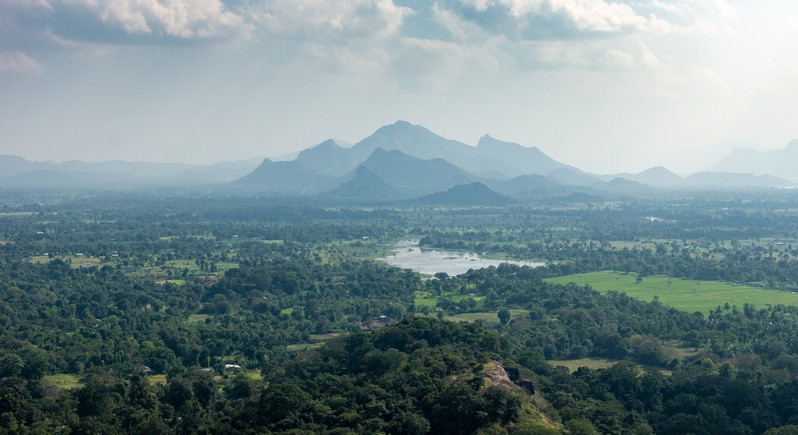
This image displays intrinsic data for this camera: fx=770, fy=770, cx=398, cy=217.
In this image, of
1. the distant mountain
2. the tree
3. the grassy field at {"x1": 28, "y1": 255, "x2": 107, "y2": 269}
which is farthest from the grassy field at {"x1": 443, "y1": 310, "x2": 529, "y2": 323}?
the distant mountain

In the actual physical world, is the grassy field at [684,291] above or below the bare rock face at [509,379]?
below

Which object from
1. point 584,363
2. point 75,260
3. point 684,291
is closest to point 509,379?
point 584,363

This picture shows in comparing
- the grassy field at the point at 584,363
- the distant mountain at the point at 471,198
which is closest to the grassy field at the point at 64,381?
the grassy field at the point at 584,363

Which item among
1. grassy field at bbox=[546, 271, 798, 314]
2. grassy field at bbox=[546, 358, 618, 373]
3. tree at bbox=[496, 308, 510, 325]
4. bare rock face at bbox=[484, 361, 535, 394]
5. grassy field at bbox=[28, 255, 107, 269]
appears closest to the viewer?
bare rock face at bbox=[484, 361, 535, 394]

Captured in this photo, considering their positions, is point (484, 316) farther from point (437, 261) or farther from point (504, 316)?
point (437, 261)

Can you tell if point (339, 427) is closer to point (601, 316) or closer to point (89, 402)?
point (89, 402)

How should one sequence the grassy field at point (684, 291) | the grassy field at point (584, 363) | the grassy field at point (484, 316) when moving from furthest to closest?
the grassy field at point (684, 291)
the grassy field at point (484, 316)
the grassy field at point (584, 363)

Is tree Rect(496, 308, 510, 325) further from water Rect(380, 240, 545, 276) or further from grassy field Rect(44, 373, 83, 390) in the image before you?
grassy field Rect(44, 373, 83, 390)

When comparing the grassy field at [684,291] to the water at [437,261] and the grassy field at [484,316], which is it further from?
the grassy field at [484,316]
